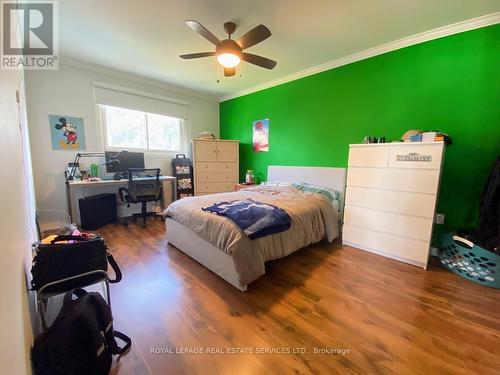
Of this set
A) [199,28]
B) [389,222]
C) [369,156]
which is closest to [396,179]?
[369,156]

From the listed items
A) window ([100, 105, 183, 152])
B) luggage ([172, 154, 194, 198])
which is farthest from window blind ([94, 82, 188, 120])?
luggage ([172, 154, 194, 198])

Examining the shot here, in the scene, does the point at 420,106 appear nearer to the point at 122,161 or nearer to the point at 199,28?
the point at 199,28

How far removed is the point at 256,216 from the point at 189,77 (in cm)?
308

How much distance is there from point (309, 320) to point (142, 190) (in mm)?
3118

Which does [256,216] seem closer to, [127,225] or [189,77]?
[127,225]

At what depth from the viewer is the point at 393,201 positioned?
7.95ft

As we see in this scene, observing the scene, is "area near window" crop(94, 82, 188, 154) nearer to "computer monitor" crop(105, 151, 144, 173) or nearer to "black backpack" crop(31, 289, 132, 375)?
"computer monitor" crop(105, 151, 144, 173)

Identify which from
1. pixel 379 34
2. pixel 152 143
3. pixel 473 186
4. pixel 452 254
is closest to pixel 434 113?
pixel 473 186

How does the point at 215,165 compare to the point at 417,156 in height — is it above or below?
below

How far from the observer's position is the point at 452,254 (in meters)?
2.23

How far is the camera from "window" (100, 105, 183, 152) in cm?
376

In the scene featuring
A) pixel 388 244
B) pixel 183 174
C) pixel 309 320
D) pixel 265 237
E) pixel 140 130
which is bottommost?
pixel 309 320

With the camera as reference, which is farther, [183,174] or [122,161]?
[183,174]

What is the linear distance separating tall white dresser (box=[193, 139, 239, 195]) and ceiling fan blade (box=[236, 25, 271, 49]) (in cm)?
249
